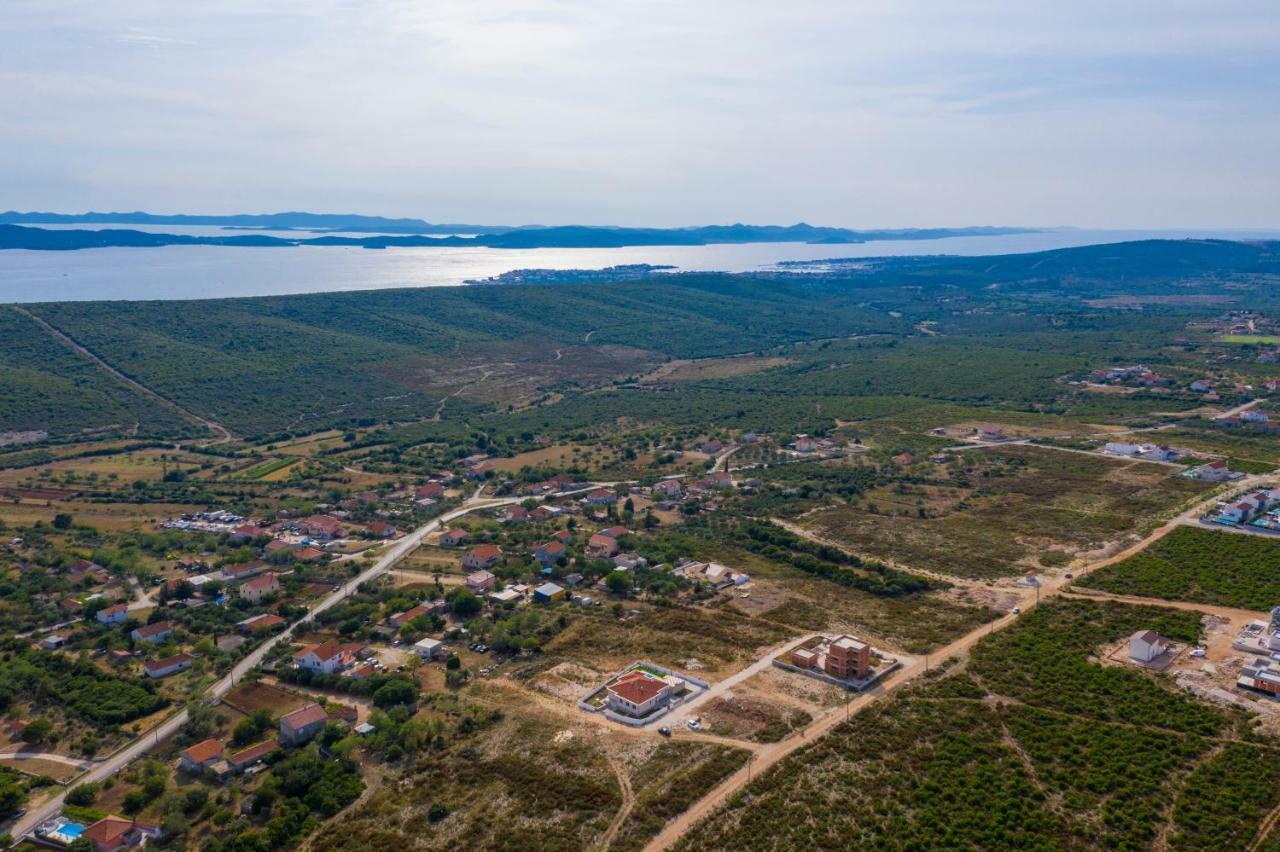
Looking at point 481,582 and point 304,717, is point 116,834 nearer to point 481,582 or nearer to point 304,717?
point 304,717

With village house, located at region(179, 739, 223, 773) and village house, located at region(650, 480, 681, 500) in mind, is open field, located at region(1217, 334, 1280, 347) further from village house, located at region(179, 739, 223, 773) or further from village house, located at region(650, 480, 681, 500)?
village house, located at region(179, 739, 223, 773)

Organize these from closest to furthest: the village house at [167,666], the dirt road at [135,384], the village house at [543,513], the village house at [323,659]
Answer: the village house at [323,659] → the village house at [167,666] → the village house at [543,513] → the dirt road at [135,384]

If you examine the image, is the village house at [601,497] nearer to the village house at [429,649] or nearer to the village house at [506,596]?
the village house at [506,596]

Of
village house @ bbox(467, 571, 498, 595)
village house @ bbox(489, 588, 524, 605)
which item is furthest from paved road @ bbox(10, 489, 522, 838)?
village house @ bbox(489, 588, 524, 605)

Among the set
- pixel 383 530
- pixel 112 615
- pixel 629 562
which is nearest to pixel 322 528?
pixel 383 530

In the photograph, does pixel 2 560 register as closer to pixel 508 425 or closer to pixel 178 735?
pixel 178 735

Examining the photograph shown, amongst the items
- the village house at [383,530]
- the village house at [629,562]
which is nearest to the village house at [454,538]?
the village house at [383,530]
